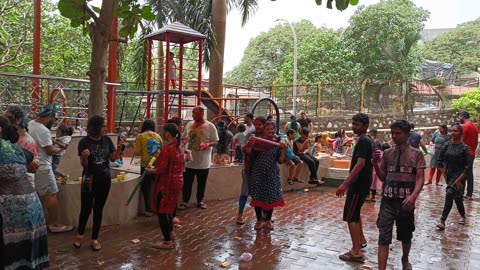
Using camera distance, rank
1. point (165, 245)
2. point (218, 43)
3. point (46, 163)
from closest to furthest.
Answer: point (165, 245), point (46, 163), point (218, 43)

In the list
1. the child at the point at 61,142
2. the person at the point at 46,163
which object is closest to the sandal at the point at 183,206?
the child at the point at 61,142

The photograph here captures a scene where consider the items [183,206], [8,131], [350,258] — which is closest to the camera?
[8,131]

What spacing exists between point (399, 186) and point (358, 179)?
70cm

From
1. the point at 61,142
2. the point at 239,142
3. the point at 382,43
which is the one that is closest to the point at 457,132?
the point at 239,142

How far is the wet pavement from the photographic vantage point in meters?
5.10

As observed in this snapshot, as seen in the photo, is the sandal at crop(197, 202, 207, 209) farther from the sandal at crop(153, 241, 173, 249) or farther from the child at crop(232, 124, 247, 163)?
the sandal at crop(153, 241, 173, 249)

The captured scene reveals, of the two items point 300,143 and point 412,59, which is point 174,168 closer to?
point 300,143

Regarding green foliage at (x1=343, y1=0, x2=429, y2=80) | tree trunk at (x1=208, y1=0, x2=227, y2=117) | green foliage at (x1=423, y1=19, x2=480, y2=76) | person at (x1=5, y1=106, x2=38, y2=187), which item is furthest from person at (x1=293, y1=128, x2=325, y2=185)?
green foliage at (x1=423, y1=19, x2=480, y2=76)

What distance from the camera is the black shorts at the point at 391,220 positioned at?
4.46 metres

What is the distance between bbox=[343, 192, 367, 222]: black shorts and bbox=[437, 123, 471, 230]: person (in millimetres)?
2446

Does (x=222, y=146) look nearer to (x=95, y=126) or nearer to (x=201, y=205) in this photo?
(x=201, y=205)

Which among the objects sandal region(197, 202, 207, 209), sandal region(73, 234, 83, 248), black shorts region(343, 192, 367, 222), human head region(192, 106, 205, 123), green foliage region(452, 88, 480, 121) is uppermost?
green foliage region(452, 88, 480, 121)

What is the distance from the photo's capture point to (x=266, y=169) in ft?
20.5

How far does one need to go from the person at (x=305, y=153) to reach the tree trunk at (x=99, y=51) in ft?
17.0
